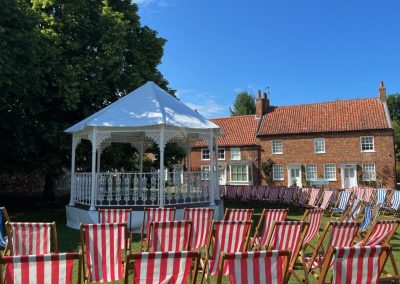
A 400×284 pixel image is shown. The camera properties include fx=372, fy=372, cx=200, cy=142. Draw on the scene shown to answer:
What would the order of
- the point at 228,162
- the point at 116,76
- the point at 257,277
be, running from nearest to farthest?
the point at 257,277 < the point at 116,76 < the point at 228,162

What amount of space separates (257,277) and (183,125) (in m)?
7.94

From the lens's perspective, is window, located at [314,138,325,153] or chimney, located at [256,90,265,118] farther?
chimney, located at [256,90,265,118]

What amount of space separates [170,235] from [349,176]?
30.3 m

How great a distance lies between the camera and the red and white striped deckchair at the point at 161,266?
334 centimetres

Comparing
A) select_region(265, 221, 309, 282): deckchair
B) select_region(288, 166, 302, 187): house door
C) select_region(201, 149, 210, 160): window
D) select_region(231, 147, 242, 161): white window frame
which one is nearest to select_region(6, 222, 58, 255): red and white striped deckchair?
select_region(265, 221, 309, 282): deckchair

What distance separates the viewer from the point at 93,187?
1103 cm

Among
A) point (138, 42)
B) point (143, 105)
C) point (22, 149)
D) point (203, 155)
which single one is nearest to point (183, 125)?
point (143, 105)

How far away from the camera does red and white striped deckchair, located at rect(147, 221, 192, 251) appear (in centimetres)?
529

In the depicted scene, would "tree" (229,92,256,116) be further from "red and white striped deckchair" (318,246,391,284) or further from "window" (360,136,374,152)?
"red and white striped deckchair" (318,246,391,284)

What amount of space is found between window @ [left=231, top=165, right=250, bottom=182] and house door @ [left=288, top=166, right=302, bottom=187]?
4.21 meters

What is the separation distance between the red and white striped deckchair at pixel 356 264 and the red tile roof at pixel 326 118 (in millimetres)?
30874

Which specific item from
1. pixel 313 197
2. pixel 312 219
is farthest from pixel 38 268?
pixel 313 197

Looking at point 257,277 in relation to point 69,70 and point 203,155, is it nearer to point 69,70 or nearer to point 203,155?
point 69,70

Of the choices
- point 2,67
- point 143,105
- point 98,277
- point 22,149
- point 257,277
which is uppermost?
point 2,67
